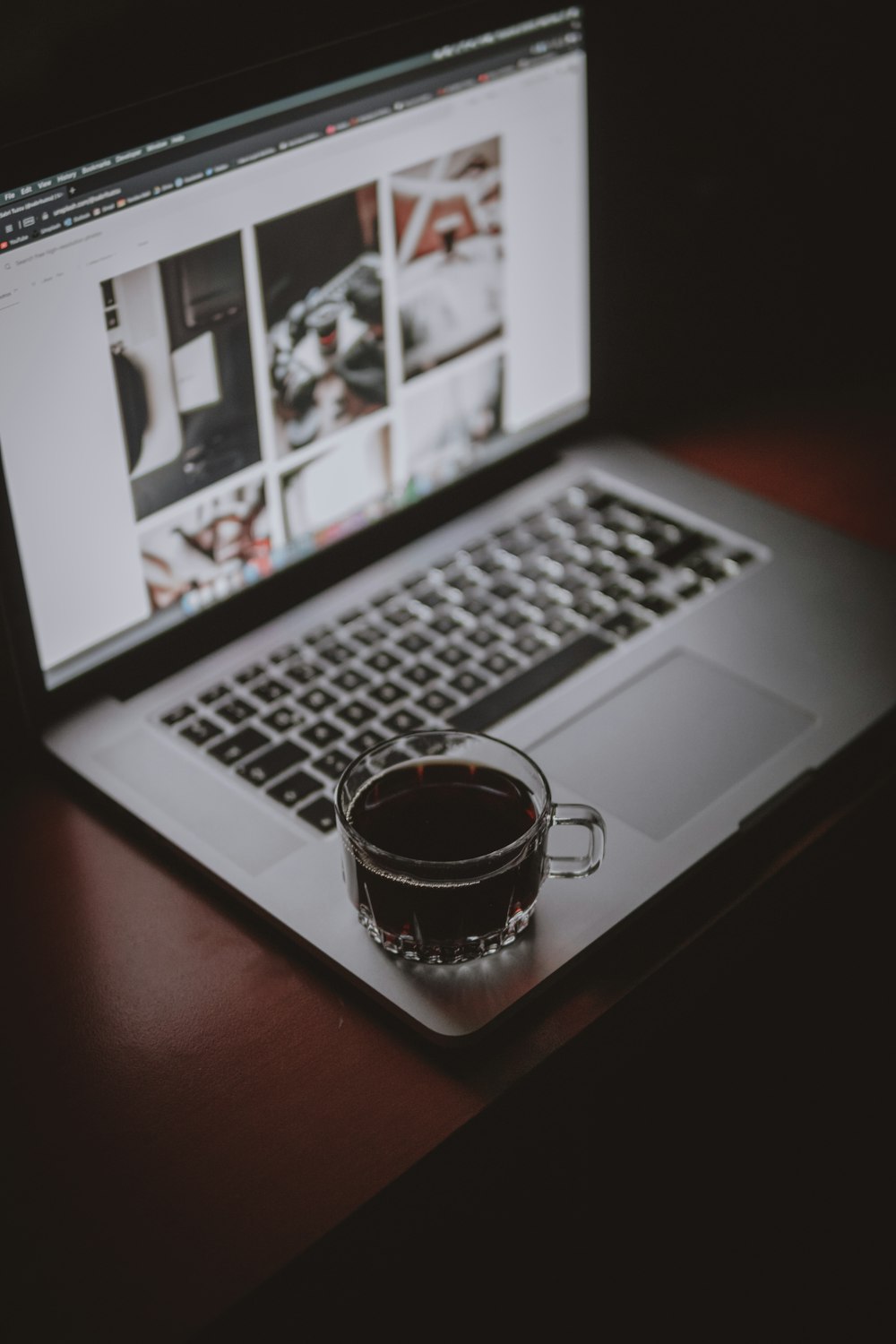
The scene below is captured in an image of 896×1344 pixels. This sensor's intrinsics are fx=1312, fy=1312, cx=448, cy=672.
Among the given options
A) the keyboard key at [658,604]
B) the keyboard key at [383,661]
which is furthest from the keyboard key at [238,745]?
the keyboard key at [658,604]

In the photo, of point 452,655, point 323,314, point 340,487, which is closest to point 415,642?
point 452,655

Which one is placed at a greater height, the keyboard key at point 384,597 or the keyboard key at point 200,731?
the keyboard key at point 384,597

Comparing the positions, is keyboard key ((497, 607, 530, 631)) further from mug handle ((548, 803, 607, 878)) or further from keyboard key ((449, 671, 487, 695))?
mug handle ((548, 803, 607, 878))

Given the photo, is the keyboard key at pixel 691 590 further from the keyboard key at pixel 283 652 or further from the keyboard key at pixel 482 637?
the keyboard key at pixel 283 652

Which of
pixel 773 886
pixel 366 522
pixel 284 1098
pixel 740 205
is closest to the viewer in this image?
pixel 284 1098

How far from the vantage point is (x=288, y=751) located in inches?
33.8

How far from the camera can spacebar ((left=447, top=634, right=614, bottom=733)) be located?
2.93ft

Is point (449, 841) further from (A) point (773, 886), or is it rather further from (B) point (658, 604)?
(B) point (658, 604)

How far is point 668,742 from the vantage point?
0.87m

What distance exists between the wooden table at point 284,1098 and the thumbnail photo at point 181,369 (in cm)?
23

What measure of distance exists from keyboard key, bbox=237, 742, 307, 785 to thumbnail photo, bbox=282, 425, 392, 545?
19cm

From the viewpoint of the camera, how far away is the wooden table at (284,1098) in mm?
610

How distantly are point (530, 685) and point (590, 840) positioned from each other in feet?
0.57

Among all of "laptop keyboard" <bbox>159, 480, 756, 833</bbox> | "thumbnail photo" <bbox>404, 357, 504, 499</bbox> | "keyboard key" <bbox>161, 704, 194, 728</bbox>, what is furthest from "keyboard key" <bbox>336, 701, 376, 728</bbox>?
"thumbnail photo" <bbox>404, 357, 504, 499</bbox>
